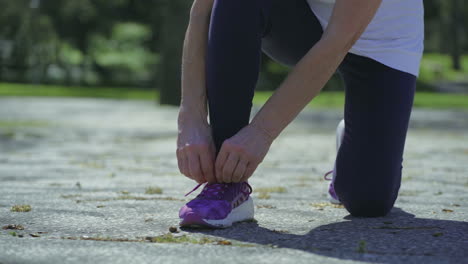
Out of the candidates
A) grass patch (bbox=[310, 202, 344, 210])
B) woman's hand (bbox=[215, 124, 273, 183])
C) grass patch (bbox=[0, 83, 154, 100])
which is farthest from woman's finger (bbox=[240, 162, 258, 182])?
grass patch (bbox=[0, 83, 154, 100])

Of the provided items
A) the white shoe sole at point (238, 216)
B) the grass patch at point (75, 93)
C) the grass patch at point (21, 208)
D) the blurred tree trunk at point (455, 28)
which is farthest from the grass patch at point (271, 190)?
the blurred tree trunk at point (455, 28)

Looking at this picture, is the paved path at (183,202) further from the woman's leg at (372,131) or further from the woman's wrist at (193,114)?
the woman's wrist at (193,114)

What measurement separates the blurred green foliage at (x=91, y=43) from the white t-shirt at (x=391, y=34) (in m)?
16.4

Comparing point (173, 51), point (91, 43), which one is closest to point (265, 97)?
point (173, 51)

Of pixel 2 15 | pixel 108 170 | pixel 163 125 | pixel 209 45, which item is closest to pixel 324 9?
pixel 209 45

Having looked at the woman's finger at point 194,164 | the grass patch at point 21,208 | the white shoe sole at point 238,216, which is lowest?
the grass patch at point 21,208

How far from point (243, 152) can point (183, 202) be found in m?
0.79

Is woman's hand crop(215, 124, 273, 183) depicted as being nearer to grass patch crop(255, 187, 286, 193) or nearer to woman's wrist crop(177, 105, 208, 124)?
woman's wrist crop(177, 105, 208, 124)

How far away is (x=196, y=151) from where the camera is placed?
2186mm

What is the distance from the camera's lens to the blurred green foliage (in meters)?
22.9

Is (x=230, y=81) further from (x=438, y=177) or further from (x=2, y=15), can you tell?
(x=2, y=15)

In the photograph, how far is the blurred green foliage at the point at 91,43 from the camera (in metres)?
22.9

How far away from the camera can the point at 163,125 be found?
820cm

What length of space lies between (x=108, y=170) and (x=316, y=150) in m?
1.90
